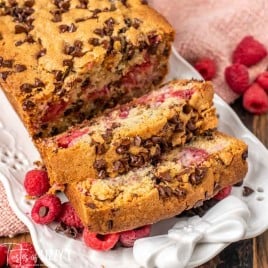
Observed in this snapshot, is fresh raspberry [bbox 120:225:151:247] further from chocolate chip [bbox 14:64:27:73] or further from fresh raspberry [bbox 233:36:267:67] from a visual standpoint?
fresh raspberry [bbox 233:36:267:67]

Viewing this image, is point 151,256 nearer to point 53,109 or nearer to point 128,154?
point 128,154

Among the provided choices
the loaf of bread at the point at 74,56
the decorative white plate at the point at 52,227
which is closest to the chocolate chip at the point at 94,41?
the loaf of bread at the point at 74,56

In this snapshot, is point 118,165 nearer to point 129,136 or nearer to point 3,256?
point 129,136

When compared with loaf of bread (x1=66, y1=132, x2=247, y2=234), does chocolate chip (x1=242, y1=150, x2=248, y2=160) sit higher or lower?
higher

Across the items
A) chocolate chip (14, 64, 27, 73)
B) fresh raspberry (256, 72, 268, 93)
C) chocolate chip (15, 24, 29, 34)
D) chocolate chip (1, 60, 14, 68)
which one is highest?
chocolate chip (15, 24, 29, 34)

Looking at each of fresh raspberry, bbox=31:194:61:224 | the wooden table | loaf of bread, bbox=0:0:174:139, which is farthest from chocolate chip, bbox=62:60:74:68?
the wooden table

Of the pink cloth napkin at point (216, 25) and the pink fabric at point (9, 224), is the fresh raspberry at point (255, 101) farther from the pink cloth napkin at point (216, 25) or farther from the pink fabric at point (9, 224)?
the pink fabric at point (9, 224)

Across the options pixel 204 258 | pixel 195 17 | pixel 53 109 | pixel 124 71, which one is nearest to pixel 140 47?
pixel 124 71
